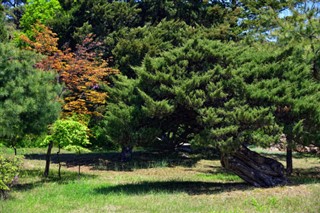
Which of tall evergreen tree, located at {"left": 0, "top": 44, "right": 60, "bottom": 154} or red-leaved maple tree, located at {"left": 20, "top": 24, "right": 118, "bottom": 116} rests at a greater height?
red-leaved maple tree, located at {"left": 20, "top": 24, "right": 118, "bottom": 116}

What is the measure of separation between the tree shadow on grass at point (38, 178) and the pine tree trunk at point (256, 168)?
18.8 ft

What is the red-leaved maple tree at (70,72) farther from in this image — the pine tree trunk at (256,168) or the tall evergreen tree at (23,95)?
the pine tree trunk at (256,168)

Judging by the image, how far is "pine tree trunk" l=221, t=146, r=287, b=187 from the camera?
12.0 metres

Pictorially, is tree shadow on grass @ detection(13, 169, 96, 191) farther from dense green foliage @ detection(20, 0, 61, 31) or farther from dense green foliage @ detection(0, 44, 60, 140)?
dense green foliage @ detection(20, 0, 61, 31)

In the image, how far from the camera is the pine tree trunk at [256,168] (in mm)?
11969

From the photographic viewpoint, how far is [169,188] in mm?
12570

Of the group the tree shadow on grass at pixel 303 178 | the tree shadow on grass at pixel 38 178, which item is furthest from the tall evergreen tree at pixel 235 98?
the tree shadow on grass at pixel 38 178

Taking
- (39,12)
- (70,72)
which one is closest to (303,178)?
(70,72)

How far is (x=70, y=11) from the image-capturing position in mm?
24312

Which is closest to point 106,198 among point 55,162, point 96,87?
point 96,87

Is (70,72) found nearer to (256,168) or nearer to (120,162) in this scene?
(120,162)

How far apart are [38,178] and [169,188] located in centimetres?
522

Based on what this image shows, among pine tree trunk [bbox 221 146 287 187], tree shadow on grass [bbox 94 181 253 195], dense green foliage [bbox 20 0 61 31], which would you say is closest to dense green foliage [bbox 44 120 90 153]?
tree shadow on grass [bbox 94 181 253 195]

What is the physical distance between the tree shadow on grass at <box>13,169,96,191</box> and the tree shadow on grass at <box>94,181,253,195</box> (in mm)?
2313
